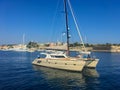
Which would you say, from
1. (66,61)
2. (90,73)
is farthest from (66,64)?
(90,73)

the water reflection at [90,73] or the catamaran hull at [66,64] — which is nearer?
the water reflection at [90,73]

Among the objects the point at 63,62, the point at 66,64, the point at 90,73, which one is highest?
the point at 63,62

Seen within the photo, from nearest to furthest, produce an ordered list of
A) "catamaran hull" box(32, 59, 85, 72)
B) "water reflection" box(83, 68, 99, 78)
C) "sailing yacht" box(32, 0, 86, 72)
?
"water reflection" box(83, 68, 99, 78), "catamaran hull" box(32, 59, 85, 72), "sailing yacht" box(32, 0, 86, 72)

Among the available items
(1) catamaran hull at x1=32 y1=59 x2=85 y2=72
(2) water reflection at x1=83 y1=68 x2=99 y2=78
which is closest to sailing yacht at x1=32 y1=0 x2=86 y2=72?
(1) catamaran hull at x1=32 y1=59 x2=85 y2=72

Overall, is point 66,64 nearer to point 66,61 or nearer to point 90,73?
point 66,61

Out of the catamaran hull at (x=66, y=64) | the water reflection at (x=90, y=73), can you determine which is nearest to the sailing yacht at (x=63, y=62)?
the catamaran hull at (x=66, y=64)

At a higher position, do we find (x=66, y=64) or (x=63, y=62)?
(x=63, y=62)

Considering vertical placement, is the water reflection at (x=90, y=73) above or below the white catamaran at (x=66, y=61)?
below

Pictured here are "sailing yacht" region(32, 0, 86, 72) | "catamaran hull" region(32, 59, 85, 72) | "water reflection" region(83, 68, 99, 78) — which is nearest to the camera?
"water reflection" region(83, 68, 99, 78)

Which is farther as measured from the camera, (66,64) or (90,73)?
(66,64)

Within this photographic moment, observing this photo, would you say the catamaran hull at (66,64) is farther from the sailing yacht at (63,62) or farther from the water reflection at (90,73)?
the water reflection at (90,73)

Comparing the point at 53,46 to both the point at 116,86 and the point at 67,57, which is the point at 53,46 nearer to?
the point at 67,57

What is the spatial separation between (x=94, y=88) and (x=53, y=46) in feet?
88.9

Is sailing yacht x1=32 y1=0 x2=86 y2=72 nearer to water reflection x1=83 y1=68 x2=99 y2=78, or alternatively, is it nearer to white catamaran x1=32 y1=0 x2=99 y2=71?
white catamaran x1=32 y1=0 x2=99 y2=71
